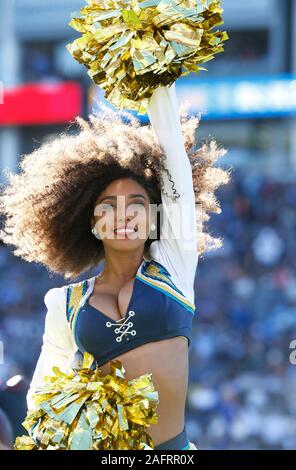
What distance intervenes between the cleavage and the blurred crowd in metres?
5.33

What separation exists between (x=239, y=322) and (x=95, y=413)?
27.3ft

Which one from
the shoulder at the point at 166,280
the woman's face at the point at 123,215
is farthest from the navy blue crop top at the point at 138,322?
the woman's face at the point at 123,215

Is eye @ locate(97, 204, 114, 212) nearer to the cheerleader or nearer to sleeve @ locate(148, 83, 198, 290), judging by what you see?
the cheerleader

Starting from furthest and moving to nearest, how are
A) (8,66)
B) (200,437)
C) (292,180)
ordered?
(8,66) < (292,180) < (200,437)

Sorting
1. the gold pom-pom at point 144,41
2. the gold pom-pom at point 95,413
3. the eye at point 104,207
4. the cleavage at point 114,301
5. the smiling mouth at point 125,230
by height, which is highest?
the gold pom-pom at point 144,41

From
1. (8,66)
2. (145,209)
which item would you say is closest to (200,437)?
(145,209)

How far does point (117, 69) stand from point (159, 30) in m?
0.15

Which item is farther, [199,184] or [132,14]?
[199,184]

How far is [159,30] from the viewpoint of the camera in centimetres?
280

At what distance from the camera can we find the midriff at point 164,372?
273 centimetres

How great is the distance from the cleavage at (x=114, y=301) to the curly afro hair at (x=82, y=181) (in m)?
0.16

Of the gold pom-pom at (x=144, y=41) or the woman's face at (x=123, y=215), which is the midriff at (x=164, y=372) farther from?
the gold pom-pom at (x=144, y=41)
